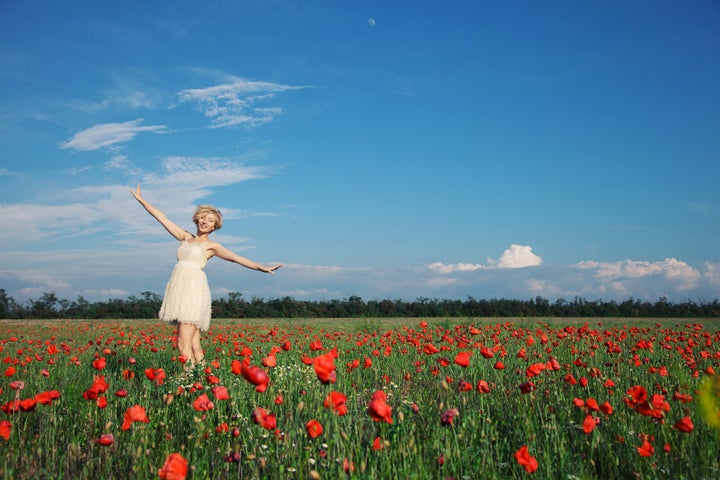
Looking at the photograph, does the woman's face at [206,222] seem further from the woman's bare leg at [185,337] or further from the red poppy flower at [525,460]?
the red poppy flower at [525,460]

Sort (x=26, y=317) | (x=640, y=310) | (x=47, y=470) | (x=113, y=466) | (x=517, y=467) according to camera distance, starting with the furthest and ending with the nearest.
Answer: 1. (x=640, y=310)
2. (x=26, y=317)
3. (x=113, y=466)
4. (x=517, y=467)
5. (x=47, y=470)

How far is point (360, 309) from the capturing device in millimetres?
36594

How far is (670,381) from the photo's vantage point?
6012 millimetres

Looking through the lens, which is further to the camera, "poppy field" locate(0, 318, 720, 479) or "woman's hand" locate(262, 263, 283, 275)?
"woman's hand" locate(262, 263, 283, 275)

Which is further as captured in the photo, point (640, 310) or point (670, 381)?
point (640, 310)

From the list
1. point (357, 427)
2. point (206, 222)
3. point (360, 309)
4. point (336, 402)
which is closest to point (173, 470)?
point (336, 402)


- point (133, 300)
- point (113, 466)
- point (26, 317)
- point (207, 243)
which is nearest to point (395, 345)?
point (207, 243)

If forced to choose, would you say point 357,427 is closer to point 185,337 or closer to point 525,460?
point 525,460

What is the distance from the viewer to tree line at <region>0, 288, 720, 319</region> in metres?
33.4

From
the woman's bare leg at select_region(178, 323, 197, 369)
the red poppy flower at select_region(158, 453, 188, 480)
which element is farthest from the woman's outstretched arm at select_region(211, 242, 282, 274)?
the red poppy flower at select_region(158, 453, 188, 480)

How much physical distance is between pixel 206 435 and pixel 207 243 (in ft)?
14.1

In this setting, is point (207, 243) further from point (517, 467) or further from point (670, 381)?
point (670, 381)

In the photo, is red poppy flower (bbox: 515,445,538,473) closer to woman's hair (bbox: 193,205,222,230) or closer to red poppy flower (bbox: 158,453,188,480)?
red poppy flower (bbox: 158,453,188,480)

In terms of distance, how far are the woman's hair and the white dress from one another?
17.3 inches
